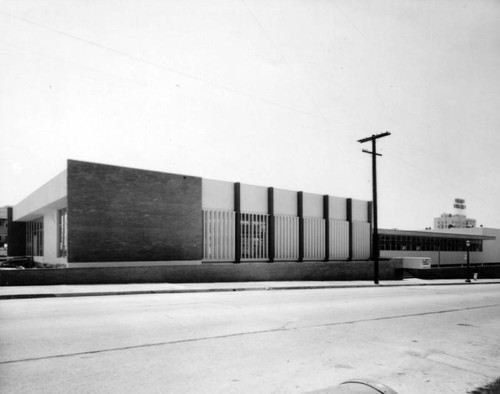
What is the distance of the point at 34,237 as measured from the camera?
34.0 meters

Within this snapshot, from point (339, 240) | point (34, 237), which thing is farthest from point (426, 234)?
point (34, 237)

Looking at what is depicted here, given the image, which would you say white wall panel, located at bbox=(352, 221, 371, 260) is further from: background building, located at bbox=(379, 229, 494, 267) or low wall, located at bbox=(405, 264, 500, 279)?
low wall, located at bbox=(405, 264, 500, 279)

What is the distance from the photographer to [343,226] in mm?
33125

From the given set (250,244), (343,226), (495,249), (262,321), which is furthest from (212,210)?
(495,249)

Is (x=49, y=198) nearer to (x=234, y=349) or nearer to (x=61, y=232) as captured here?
(x=61, y=232)

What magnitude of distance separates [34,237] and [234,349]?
32.3 meters

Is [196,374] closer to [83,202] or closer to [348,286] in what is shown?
[83,202]

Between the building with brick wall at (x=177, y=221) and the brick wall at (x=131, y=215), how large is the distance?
49 mm

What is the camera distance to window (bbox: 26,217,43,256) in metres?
32.0

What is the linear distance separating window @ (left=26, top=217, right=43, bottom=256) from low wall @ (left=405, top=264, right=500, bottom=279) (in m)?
31.2

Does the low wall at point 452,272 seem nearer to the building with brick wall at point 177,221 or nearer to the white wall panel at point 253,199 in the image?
the building with brick wall at point 177,221

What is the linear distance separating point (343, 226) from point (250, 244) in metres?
9.75

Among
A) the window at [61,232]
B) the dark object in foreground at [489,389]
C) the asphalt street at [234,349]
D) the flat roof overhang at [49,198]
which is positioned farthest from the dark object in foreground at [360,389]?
the window at [61,232]

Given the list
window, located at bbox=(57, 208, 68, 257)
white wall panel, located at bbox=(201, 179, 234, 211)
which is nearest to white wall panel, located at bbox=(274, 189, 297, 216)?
white wall panel, located at bbox=(201, 179, 234, 211)
